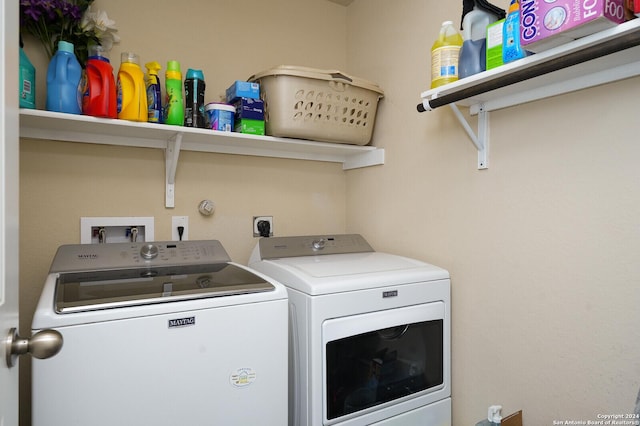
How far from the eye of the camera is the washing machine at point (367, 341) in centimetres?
143

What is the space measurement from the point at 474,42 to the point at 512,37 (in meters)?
0.19

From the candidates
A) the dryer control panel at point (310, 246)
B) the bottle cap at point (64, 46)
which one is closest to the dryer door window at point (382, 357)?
the dryer control panel at point (310, 246)

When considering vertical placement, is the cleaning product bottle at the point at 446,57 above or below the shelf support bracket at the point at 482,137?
above

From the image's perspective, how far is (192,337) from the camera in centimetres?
120

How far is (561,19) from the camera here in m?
1.02

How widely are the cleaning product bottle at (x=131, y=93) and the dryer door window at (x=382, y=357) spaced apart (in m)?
1.14

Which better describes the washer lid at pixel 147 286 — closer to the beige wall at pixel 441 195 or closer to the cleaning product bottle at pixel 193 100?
the beige wall at pixel 441 195

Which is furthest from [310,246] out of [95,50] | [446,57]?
[95,50]

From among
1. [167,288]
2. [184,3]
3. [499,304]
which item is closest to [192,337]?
[167,288]

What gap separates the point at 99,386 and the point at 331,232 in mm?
1557

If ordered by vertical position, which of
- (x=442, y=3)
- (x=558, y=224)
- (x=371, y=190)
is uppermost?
(x=442, y=3)

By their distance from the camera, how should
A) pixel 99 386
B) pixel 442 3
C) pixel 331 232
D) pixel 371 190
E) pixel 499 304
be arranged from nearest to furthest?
pixel 99 386 → pixel 499 304 → pixel 442 3 → pixel 371 190 → pixel 331 232

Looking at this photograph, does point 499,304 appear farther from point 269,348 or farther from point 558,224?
point 269,348

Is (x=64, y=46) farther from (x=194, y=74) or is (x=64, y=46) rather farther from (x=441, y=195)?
(x=441, y=195)
